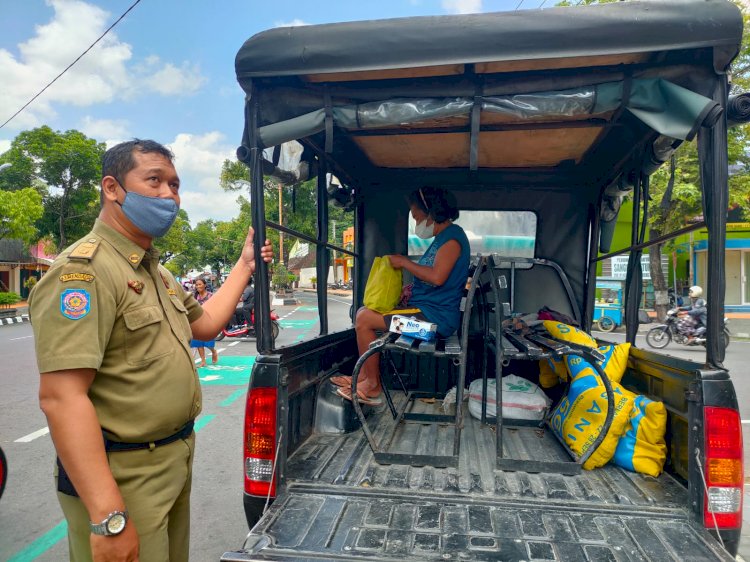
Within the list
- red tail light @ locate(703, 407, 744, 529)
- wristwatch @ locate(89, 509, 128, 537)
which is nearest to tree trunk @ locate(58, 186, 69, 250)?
wristwatch @ locate(89, 509, 128, 537)

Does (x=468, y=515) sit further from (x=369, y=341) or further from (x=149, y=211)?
(x=149, y=211)

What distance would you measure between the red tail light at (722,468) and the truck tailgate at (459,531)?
0.36ft

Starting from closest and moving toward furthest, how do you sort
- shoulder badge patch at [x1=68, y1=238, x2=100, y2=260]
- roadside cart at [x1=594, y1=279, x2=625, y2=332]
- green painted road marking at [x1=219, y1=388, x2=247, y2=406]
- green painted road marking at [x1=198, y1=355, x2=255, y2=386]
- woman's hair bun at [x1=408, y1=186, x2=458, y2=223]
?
shoulder badge patch at [x1=68, y1=238, x2=100, y2=260], woman's hair bun at [x1=408, y1=186, x2=458, y2=223], green painted road marking at [x1=219, y1=388, x2=247, y2=406], green painted road marking at [x1=198, y1=355, x2=255, y2=386], roadside cart at [x1=594, y1=279, x2=625, y2=332]

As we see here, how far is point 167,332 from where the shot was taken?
1807 mm

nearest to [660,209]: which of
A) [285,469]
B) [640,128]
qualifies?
[640,128]

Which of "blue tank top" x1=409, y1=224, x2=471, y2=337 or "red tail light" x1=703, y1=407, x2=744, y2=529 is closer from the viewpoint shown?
"red tail light" x1=703, y1=407, x2=744, y2=529

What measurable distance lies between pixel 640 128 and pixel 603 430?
6.51ft

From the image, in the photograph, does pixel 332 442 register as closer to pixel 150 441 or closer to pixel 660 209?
pixel 150 441

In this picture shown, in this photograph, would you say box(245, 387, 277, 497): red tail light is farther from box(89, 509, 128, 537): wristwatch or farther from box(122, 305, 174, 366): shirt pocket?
box(89, 509, 128, 537): wristwatch

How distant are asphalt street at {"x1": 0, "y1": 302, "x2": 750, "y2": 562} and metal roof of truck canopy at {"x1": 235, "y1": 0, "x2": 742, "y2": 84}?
9.78ft

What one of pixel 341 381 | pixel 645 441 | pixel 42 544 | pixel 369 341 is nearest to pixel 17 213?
pixel 42 544

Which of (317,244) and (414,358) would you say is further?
(414,358)

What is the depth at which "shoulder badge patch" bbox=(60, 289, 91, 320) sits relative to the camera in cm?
151

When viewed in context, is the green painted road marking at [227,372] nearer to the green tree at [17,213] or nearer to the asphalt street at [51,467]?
the asphalt street at [51,467]
